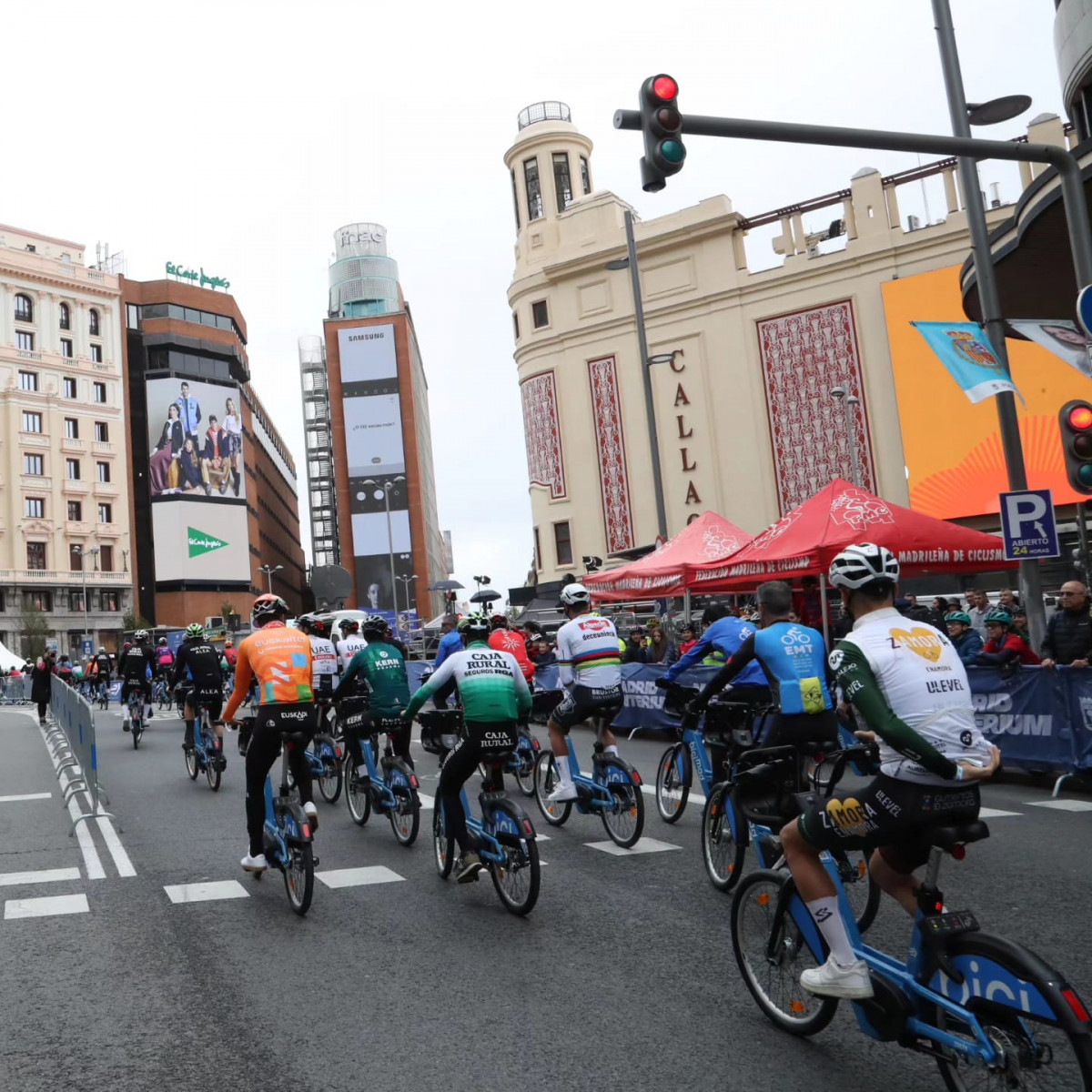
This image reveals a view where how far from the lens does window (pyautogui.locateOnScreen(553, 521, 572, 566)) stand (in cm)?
5288

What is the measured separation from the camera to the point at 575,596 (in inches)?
362

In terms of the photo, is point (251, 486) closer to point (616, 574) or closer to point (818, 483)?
point (818, 483)

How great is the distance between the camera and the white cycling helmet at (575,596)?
359 inches

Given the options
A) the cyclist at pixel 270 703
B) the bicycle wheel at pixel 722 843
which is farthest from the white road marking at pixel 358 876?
the bicycle wheel at pixel 722 843

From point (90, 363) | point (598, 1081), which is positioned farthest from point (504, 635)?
point (90, 363)

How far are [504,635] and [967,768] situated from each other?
9.48m

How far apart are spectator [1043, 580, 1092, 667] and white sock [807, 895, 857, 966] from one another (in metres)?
7.93

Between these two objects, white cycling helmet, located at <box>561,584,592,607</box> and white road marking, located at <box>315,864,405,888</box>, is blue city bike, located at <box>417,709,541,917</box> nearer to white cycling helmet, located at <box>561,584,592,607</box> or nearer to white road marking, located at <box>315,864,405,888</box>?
white road marking, located at <box>315,864,405,888</box>

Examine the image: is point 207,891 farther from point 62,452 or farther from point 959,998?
point 62,452

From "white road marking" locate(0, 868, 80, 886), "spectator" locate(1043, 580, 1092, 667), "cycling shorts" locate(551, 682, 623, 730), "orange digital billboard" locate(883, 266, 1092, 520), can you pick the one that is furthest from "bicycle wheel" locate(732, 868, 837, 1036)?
"orange digital billboard" locate(883, 266, 1092, 520)

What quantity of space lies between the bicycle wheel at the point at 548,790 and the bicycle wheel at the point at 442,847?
175 cm

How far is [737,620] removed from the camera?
304 inches

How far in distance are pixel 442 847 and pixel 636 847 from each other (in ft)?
5.23

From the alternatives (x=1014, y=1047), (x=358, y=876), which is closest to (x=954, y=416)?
(x=358, y=876)
